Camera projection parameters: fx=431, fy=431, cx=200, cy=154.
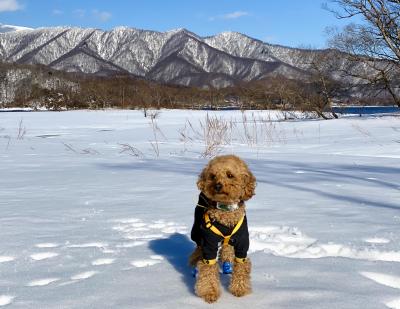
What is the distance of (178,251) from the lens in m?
3.27

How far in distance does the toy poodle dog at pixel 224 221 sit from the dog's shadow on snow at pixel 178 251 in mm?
204

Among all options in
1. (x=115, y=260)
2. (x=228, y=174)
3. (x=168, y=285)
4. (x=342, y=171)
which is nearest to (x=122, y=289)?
(x=168, y=285)

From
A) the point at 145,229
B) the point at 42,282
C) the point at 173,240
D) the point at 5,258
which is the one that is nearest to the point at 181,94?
the point at 145,229

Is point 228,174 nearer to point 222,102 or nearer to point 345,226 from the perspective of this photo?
point 345,226

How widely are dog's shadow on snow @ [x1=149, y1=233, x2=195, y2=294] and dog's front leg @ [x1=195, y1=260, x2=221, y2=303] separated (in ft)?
0.55

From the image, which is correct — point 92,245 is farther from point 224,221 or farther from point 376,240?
point 376,240

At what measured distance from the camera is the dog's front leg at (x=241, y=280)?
2.43 m

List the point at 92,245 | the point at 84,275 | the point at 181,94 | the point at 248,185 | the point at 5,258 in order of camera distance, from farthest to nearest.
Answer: the point at 181,94 → the point at 92,245 → the point at 5,258 → the point at 84,275 → the point at 248,185

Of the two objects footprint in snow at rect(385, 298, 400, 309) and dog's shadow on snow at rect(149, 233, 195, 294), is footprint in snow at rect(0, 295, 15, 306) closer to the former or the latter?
dog's shadow on snow at rect(149, 233, 195, 294)

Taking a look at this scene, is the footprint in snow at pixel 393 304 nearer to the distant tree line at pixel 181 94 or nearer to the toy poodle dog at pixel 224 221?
the toy poodle dog at pixel 224 221

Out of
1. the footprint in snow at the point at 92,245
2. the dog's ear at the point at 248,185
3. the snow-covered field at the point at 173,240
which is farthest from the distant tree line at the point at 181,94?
the dog's ear at the point at 248,185

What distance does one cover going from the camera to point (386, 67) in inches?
926

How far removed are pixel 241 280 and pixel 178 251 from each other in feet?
3.01

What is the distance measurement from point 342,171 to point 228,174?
16.1ft
